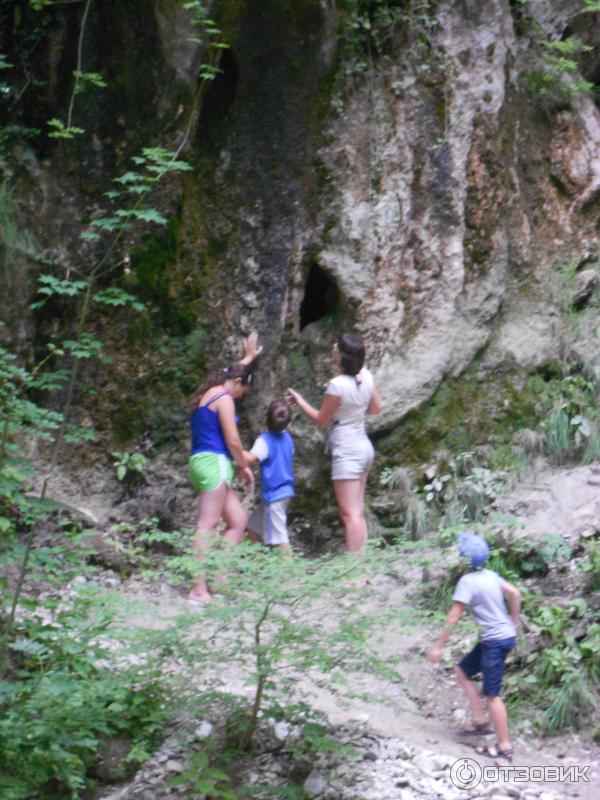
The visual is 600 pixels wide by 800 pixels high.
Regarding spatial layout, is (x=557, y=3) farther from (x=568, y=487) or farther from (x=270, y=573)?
(x=270, y=573)

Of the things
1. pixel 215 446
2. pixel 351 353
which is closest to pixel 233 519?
pixel 215 446

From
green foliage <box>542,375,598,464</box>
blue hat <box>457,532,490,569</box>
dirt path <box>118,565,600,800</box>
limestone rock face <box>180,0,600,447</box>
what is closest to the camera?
dirt path <box>118,565,600,800</box>

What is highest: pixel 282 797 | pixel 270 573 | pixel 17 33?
pixel 17 33

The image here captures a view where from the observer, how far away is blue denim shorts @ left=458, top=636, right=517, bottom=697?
211 inches

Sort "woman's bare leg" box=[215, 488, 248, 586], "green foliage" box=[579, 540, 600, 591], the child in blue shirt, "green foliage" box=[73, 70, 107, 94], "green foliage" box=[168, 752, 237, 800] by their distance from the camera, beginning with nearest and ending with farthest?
"green foliage" box=[168, 752, 237, 800] < "green foliage" box=[579, 540, 600, 591] < "woman's bare leg" box=[215, 488, 248, 586] < the child in blue shirt < "green foliage" box=[73, 70, 107, 94]

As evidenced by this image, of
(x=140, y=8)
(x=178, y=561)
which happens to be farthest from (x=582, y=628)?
(x=140, y=8)

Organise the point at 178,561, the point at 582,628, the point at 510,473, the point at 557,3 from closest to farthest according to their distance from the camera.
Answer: the point at 178,561 < the point at 582,628 < the point at 510,473 < the point at 557,3

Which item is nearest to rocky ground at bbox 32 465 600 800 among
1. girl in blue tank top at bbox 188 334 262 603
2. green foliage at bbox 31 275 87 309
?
girl in blue tank top at bbox 188 334 262 603

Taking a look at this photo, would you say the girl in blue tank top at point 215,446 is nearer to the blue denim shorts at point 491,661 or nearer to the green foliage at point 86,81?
the blue denim shorts at point 491,661

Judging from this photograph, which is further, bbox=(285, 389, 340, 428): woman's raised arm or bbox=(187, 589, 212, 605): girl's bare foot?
bbox=(285, 389, 340, 428): woman's raised arm

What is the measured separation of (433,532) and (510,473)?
0.85 metres

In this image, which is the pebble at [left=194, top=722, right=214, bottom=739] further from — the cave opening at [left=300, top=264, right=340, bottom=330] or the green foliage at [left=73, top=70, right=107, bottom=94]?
the green foliage at [left=73, top=70, right=107, bottom=94]

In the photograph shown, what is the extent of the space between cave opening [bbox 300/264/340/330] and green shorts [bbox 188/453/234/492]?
213 cm

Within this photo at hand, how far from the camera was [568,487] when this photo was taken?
7562mm
